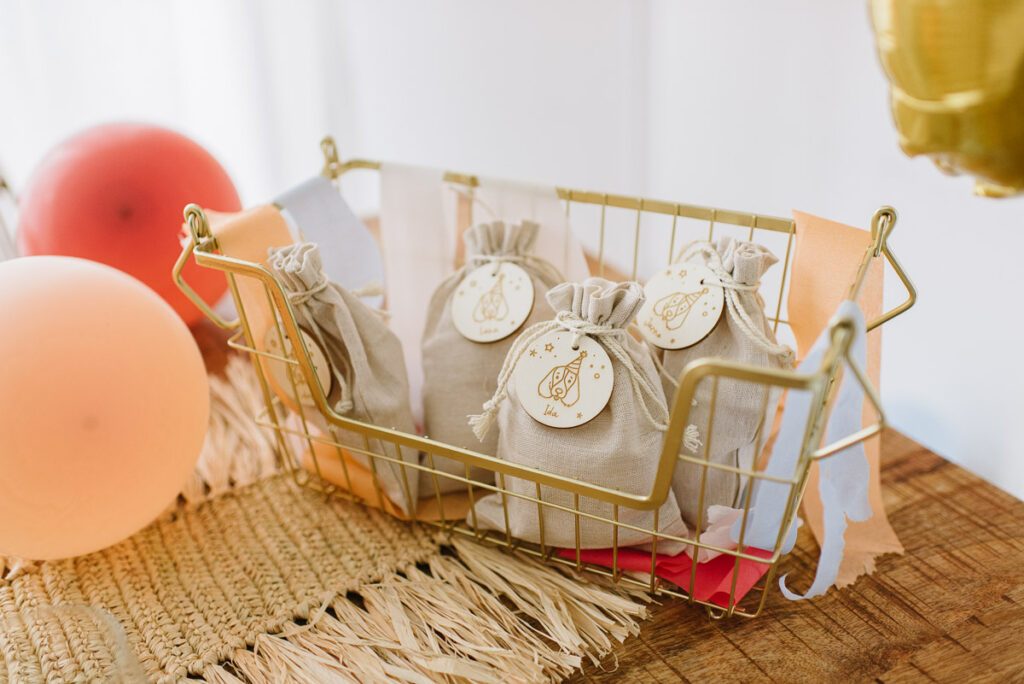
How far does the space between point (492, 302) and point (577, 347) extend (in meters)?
0.15

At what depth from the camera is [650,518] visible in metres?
0.70

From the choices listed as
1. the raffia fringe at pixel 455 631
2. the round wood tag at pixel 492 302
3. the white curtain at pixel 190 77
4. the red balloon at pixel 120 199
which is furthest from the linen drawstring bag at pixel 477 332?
the white curtain at pixel 190 77

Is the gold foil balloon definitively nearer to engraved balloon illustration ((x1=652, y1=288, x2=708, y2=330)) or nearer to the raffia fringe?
engraved balloon illustration ((x1=652, y1=288, x2=708, y2=330))

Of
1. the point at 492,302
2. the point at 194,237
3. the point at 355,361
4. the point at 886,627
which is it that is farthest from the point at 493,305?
the point at 886,627

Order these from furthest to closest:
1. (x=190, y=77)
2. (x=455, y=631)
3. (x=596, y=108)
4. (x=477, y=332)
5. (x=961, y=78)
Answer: (x=596, y=108) → (x=190, y=77) → (x=477, y=332) → (x=455, y=631) → (x=961, y=78)

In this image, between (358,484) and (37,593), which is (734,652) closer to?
(358,484)

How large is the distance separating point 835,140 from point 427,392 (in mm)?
597

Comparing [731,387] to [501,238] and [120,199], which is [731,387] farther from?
[120,199]

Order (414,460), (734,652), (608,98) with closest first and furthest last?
(734,652)
(414,460)
(608,98)

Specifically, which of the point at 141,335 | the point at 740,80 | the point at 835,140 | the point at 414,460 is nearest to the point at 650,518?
the point at 414,460

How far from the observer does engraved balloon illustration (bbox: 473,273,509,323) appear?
2.68 feet

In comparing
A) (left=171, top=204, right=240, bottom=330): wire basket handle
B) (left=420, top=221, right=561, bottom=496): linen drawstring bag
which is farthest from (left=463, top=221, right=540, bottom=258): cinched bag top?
(left=171, top=204, right=240, bottom=330): wire basket handle

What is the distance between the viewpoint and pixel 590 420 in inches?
26.7

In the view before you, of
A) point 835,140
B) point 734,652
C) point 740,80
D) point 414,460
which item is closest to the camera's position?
→ point 734,652
